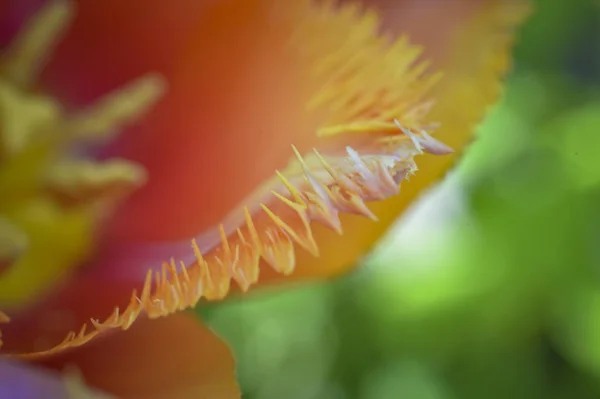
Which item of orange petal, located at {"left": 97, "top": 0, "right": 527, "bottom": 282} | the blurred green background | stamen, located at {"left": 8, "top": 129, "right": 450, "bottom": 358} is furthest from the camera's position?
the blurred green background

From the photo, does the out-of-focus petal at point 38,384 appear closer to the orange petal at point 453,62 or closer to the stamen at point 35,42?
the orange petal at point 453,62

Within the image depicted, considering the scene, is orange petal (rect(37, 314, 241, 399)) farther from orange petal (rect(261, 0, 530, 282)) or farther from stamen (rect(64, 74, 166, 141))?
stamen (rect(64, 74, 166, 141))

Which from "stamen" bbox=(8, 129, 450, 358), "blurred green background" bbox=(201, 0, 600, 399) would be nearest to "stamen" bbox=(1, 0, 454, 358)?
"stamen" bbox=(8, 129, 450, 358)

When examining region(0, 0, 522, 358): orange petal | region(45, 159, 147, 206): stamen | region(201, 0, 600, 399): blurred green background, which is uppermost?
region(0, 0, 522, 358): orange petal

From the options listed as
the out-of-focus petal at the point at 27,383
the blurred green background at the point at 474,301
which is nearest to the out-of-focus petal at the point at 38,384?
the out-of-focus petal at the point at 27,383

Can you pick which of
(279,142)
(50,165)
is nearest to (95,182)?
(50,165)

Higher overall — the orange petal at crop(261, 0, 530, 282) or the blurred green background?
the orange petal at crop(261, 0, 530, 282)

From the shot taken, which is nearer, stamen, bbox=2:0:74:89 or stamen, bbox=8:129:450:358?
stamen, bbox=8:129:450:358
